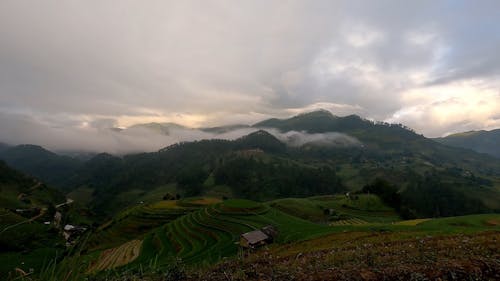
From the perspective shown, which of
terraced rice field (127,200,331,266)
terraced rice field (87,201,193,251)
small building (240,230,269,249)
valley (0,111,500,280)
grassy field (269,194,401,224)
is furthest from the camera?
grassy field (269,194,401,224)

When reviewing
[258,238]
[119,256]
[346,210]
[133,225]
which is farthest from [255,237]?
[346,210]

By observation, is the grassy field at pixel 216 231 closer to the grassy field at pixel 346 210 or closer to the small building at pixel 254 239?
the small building at pixel 254 239

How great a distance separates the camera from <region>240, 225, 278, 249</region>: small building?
30562 millimetres

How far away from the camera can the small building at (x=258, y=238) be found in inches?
1203

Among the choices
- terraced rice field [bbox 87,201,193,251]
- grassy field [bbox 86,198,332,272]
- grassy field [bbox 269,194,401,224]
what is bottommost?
terraced rice field [bbox 87,201,193,251]

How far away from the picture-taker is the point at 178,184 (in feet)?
518

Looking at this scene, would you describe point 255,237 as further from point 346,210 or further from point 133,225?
point 346,210

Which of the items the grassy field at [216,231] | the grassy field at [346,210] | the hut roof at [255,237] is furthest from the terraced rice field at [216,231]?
the grassy field at [346,210]

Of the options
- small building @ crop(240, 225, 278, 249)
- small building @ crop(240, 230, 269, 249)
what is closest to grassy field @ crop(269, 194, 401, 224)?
small building @ crop(240, 225, 278, 249)

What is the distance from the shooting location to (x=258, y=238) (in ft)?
103

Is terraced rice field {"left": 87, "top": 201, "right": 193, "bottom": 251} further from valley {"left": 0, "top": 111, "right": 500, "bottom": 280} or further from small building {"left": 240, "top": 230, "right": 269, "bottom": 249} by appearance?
small building {"left": 240, "top": 230, "right": 269, "bottom": 249}

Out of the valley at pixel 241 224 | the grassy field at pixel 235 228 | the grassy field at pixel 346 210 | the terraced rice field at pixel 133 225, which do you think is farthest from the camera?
the grassy field at pixel 346 210

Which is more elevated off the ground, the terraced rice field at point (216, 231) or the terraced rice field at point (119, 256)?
the terraced rice field at point (216, 231)

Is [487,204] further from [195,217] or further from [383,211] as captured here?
[195,217]
